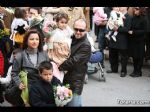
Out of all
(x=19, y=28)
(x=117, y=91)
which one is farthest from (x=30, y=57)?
(x=117, y=91)

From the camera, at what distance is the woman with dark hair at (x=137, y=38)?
8.91m

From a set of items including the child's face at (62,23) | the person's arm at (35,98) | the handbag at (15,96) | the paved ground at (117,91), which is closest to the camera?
the person's arm at (35,98)

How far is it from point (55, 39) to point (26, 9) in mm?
2854

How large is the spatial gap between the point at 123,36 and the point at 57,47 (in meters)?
3.63

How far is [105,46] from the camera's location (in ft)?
32.4

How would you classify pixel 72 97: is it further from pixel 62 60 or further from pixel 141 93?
pixel 141 93

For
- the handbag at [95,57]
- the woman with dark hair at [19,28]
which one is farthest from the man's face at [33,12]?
the handbag at [95,57]

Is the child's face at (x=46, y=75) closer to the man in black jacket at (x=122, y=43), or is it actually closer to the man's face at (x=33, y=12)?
the man's face at (x=33, y=12)

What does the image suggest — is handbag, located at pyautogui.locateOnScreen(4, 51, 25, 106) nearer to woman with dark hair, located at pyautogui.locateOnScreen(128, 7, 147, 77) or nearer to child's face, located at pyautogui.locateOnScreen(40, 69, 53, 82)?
child's face, located at pyautogui.locateOnScreen(40, 69, 53, 82)

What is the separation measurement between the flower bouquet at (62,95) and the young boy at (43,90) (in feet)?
0.20

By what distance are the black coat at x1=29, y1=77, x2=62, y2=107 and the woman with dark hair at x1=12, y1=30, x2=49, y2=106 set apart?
22 centimetres

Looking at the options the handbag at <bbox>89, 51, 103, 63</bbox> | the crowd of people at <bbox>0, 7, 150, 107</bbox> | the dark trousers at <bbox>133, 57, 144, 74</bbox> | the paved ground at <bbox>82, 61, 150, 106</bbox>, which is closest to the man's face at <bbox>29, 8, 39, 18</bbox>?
the crowd of people at <bbox>0, 7, 150, 107</bbox>

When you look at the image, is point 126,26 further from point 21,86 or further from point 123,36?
point 21,86

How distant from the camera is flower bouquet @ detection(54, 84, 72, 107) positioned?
194 inches
